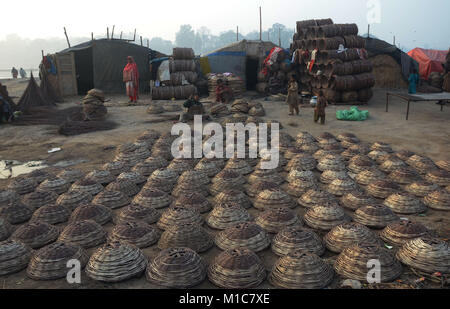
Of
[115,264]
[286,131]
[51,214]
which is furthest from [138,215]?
[286,131]

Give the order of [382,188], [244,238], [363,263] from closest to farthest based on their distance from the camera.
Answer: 1. [363,263]
2. [244,238]
3. [382,188]

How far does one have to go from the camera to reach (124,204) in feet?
16.7

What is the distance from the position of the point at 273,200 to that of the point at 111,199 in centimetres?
220

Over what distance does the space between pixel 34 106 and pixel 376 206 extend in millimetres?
11746

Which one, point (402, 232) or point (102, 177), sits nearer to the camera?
point (402, 232)

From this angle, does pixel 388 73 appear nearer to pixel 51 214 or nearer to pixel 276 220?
pixel 276 220

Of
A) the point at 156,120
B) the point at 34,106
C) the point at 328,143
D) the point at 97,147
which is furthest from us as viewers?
the point at 34,106

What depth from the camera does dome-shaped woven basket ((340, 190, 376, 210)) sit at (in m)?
4.75

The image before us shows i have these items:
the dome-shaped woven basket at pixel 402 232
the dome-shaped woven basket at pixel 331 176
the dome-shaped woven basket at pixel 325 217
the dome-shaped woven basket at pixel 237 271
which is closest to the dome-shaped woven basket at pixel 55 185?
the dome-shaped woven basket at pixel 237 271

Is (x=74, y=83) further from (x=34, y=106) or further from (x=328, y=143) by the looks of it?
(x=328, y=143)

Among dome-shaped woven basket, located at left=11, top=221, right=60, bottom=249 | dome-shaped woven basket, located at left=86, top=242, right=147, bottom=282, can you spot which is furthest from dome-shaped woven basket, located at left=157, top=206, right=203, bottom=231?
dome-shaped woven basket, located at left=11, top=221, right=60, bottom=249

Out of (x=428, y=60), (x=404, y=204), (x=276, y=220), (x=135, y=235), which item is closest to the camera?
(x=135, y=235)

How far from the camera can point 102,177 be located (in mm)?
5863
